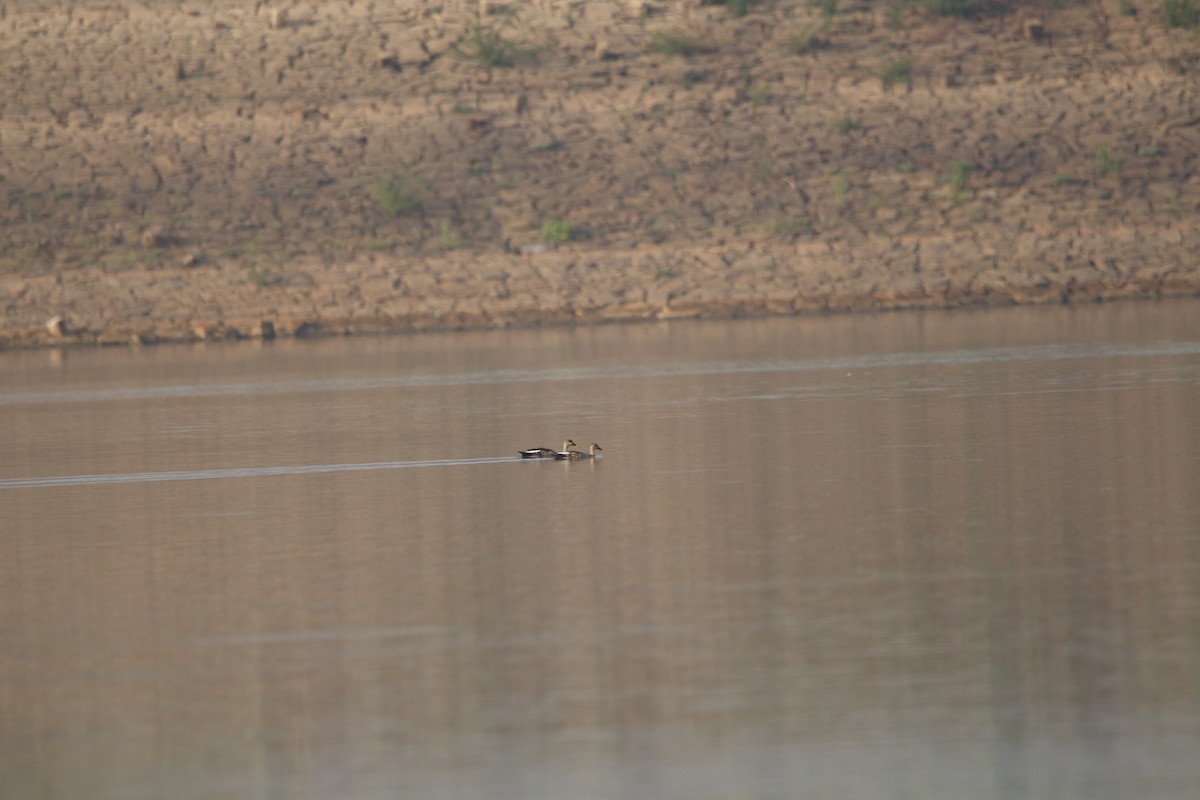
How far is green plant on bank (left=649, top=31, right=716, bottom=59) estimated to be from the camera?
148 ft

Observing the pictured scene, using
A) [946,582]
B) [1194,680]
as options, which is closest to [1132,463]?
[946,582]

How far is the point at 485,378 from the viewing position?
1035 inches

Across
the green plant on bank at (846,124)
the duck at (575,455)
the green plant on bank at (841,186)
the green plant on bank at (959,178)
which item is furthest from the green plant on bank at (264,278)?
the duck at (575,455)

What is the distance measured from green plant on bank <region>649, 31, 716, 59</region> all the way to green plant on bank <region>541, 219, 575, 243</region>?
7.26 m

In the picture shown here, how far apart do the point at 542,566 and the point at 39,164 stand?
3393cm

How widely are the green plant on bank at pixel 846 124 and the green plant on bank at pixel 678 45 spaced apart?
Answer: 13.8 ft

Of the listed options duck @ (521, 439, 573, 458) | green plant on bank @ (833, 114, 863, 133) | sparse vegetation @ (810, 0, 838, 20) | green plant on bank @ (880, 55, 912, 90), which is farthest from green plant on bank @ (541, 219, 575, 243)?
duck @ (521, 439, 573, 458)

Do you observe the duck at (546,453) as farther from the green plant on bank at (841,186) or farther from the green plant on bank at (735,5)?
the green plant on bank at (735,5)

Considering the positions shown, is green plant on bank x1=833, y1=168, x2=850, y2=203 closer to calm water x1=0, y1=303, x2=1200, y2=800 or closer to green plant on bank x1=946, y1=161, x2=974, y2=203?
green plant on bank x1=946, y1=161, x2=974, y2=203

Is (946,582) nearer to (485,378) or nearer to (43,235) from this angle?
(485,378)

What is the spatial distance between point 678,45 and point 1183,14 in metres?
11.2

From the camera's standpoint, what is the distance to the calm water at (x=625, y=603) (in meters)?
7.12

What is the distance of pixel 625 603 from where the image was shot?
9734 millimetres

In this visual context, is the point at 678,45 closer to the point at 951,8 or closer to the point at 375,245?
the point at 951,8
